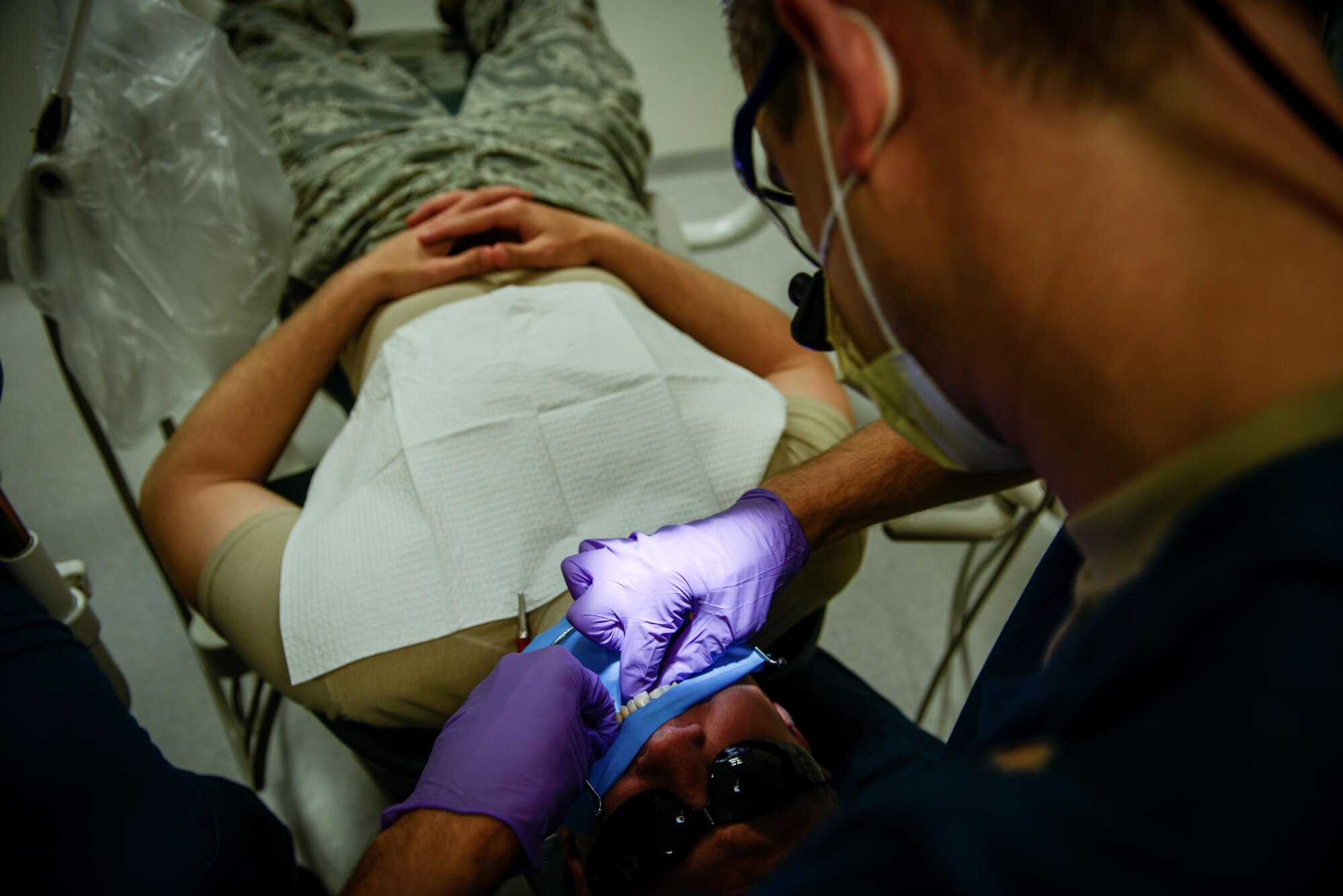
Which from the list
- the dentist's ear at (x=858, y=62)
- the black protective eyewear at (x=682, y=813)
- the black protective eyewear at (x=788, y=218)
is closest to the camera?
the dentist's ear at (x=858, y=62)

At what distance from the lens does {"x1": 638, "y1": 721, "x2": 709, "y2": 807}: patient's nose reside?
749mm

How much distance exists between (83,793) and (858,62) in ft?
3.01

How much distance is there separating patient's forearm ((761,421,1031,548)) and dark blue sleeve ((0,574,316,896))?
75cm

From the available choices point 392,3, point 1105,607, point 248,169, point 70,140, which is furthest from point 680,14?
point 1105,607

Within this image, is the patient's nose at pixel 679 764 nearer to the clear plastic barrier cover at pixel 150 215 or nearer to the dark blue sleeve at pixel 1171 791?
the dark blue sleeve at pixel 1171 791

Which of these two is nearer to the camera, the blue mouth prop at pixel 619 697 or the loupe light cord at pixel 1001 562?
the blue mouth prop at pixel 619 697

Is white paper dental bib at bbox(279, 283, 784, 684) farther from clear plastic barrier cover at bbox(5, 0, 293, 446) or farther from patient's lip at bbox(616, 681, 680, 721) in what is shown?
clear plastic barrier cover at bbox(5, 0, 293, 446)

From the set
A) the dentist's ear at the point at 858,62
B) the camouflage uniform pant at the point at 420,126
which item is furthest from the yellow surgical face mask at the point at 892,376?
the camouflage uniform pant at the point at 420,126

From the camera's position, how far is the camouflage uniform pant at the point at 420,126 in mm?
1380

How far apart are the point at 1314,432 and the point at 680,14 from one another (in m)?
3.13

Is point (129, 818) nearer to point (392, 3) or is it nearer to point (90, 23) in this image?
point (90, 23)

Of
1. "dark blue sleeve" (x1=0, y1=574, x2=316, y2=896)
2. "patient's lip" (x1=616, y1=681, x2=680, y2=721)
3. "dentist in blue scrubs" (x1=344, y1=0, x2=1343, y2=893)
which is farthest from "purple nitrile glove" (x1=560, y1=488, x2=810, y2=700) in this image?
"dark blue sleeve" (x1=0, y1=574, x2=316, y2=896)

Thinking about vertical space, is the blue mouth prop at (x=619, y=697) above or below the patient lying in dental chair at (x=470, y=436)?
below

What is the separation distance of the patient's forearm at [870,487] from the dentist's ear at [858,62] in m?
0.51
